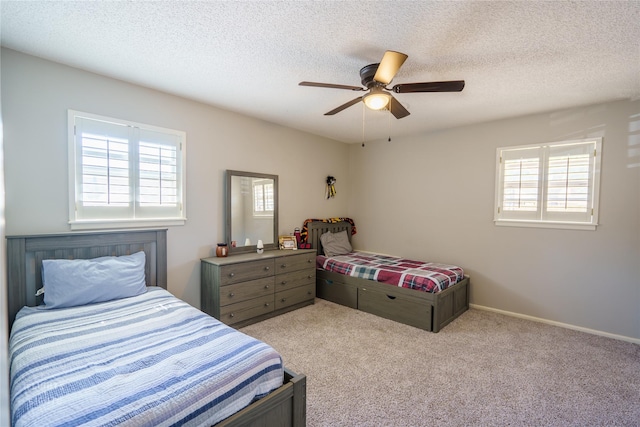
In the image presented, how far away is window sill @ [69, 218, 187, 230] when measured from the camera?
2.63m

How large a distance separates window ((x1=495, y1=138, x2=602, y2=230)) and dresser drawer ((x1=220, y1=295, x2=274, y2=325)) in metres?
3.00

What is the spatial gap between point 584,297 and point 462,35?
10.3 feet

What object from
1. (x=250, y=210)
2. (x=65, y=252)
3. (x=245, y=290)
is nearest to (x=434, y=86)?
(x=250, y=210)

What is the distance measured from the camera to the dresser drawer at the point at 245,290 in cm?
318

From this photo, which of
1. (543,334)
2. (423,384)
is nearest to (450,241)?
(543,334)

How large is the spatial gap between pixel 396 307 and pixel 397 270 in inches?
17.8

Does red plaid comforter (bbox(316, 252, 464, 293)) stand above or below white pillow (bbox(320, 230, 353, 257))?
below

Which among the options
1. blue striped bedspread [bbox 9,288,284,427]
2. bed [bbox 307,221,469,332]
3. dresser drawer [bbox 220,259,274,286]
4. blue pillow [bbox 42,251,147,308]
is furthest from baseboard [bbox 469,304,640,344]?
blue pillow [bbox 42,251,147,308]

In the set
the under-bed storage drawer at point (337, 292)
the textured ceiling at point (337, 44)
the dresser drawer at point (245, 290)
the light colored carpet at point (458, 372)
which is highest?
the textured ceiling at point (337, 44)

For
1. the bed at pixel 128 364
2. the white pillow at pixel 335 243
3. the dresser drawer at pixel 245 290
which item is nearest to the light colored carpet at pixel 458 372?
the dresser drawer at pixel 245 290

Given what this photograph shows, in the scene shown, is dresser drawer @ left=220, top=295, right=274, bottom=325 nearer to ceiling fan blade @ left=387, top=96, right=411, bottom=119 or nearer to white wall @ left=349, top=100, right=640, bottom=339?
white wall @ left=349, top=100, right=640, bottom=339

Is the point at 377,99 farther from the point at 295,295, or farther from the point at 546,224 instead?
the point at 546,224

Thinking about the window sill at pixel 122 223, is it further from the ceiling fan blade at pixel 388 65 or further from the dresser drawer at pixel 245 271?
the ceiling fan blade at pixel 388 65

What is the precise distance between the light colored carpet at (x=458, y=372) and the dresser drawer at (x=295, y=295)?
183 millimetres
